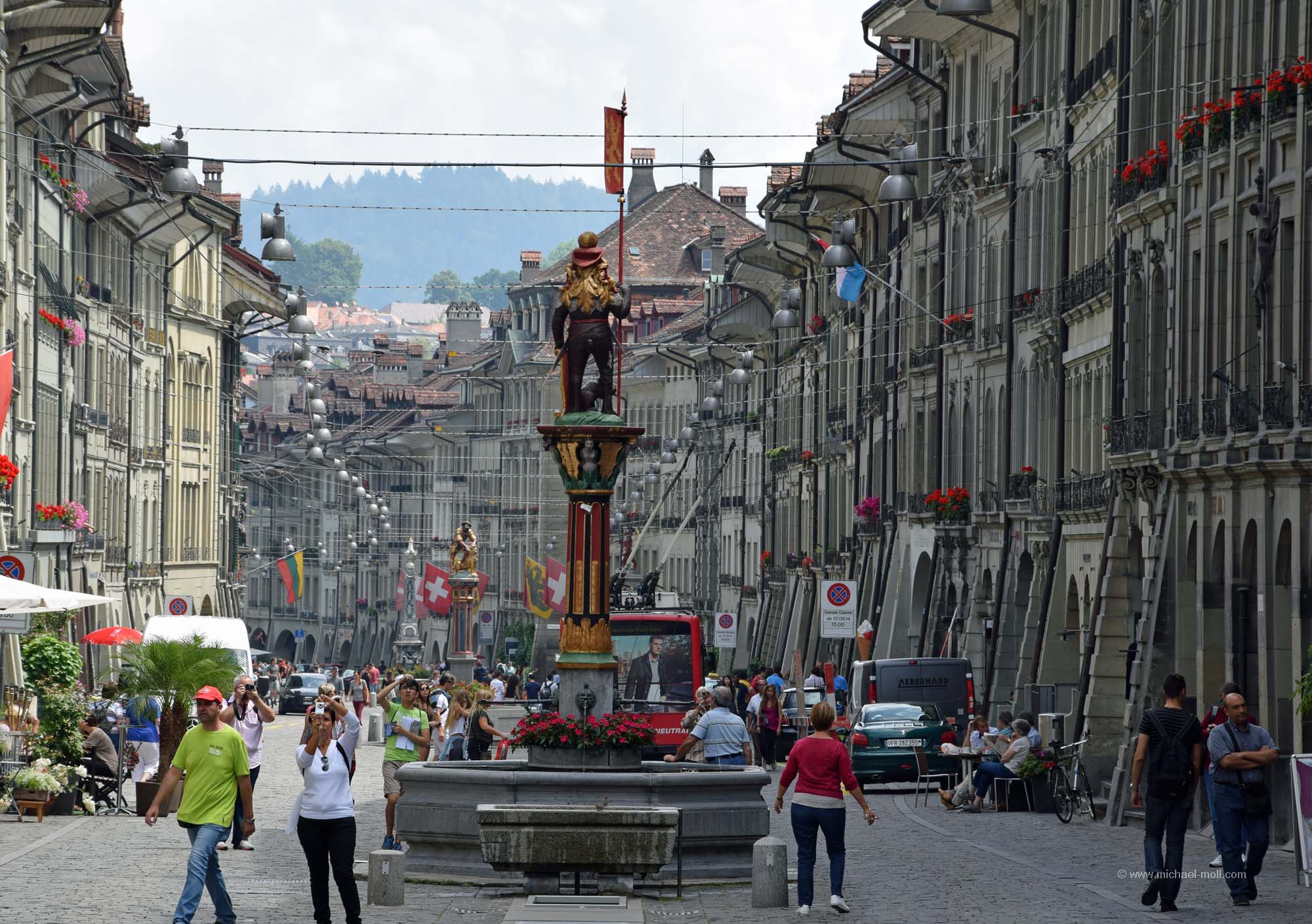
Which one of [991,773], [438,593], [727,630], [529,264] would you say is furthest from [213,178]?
[991,773]

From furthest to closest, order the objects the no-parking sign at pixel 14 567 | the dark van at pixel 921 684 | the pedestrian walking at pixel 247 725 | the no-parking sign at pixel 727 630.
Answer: the no-parking sign at pixel 727 630 < the dark van at pixel 921 684 < the no-parking sign at pixel 14 567 < the pedestrian walking at pixel 247 725

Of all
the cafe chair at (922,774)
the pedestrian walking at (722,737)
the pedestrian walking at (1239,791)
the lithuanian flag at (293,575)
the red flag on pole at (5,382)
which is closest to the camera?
the pedestrian walking at (1239,791)

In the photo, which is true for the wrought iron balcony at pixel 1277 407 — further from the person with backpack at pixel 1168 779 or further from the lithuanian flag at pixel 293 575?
the lithuanian flag at pixel 293 575

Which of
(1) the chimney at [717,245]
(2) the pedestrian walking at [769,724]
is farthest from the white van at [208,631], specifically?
(1) the chimney at [717,245]

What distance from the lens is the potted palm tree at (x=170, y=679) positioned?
31.0m

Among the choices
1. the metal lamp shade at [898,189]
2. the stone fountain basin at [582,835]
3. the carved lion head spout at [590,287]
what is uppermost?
the metal lamp shade at [898,189]

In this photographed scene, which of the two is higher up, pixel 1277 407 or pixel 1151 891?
pixel 1277 407

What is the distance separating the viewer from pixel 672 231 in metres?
126

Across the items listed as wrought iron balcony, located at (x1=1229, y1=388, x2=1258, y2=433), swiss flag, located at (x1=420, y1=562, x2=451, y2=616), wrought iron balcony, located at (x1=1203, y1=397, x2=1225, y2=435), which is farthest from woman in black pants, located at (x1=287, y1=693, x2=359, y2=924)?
swiss flag, located at (x1=420, y1=562, x2=451, y2=616)

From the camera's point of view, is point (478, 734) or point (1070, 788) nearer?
point (1070, 788)

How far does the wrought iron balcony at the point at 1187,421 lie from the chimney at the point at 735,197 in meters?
93.8

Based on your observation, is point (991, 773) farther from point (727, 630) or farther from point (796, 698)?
point (727, 630)

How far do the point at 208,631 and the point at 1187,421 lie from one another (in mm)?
23999

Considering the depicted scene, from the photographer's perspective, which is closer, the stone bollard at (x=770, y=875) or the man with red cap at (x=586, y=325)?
the stone bollard at (x=770, y=875)
